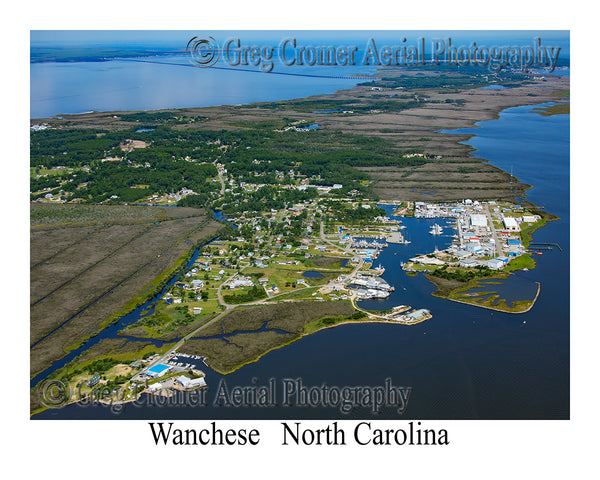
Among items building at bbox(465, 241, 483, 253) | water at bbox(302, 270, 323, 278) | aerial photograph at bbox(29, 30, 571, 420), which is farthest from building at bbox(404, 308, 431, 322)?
building at bbox(465, 241, 483, 253)

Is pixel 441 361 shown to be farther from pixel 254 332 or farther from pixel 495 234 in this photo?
pixel 495 234

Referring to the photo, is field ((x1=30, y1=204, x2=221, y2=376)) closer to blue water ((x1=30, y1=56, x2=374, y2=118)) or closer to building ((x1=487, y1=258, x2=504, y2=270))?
building ((x1=487, y1=258, x2=504, y2=270))

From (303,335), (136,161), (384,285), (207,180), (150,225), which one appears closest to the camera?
(303,335)

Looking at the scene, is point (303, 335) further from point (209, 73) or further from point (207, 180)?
point (209, 73)

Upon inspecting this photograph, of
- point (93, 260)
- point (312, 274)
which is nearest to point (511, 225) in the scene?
point (312, 274)

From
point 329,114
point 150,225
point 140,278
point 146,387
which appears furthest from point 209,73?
point 146,387

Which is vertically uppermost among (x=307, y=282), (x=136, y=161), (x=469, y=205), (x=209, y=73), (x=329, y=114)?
(x=209, y=73)
